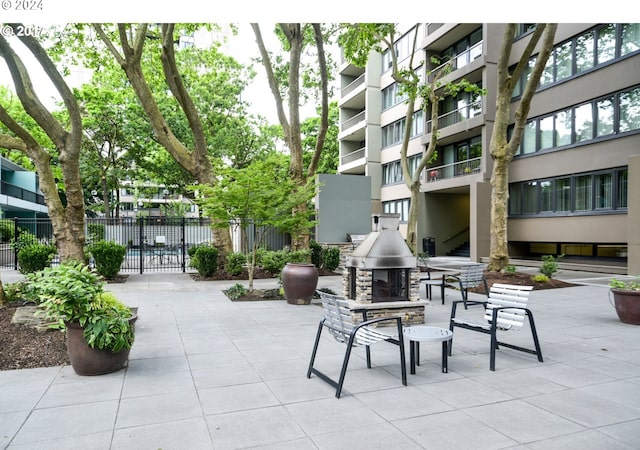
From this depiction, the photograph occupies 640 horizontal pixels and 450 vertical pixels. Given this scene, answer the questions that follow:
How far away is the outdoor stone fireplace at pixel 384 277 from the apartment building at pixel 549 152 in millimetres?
11941

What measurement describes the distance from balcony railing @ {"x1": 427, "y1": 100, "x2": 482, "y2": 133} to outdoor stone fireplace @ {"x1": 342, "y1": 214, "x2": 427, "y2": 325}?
63.3 feet

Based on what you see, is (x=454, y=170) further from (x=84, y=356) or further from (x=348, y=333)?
(x=84, y=356)

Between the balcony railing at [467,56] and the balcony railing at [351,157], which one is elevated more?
the balcony railing at [467,56]

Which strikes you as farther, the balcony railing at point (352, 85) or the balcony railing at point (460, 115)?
the balcony railing at point (352, 85)

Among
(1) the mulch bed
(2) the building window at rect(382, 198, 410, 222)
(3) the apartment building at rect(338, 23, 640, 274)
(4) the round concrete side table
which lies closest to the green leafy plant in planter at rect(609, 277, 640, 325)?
(4) the round concrete side table

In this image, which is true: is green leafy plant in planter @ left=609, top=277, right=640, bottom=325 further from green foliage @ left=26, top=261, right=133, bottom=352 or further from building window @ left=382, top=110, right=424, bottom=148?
building window @ left=382, top=110, right=424, bottom=148

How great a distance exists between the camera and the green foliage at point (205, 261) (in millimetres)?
16109

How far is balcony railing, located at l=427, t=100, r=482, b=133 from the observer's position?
25.1 meters

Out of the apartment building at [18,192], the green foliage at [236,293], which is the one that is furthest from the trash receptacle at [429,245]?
the apartment building at [18,192]

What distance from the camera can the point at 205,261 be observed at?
634 inches

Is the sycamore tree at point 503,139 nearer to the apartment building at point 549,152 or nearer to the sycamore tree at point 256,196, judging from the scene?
the apartment building at point 549,152

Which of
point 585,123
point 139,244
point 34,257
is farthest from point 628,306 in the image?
point 139,244

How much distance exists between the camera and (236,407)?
4.44 metres
